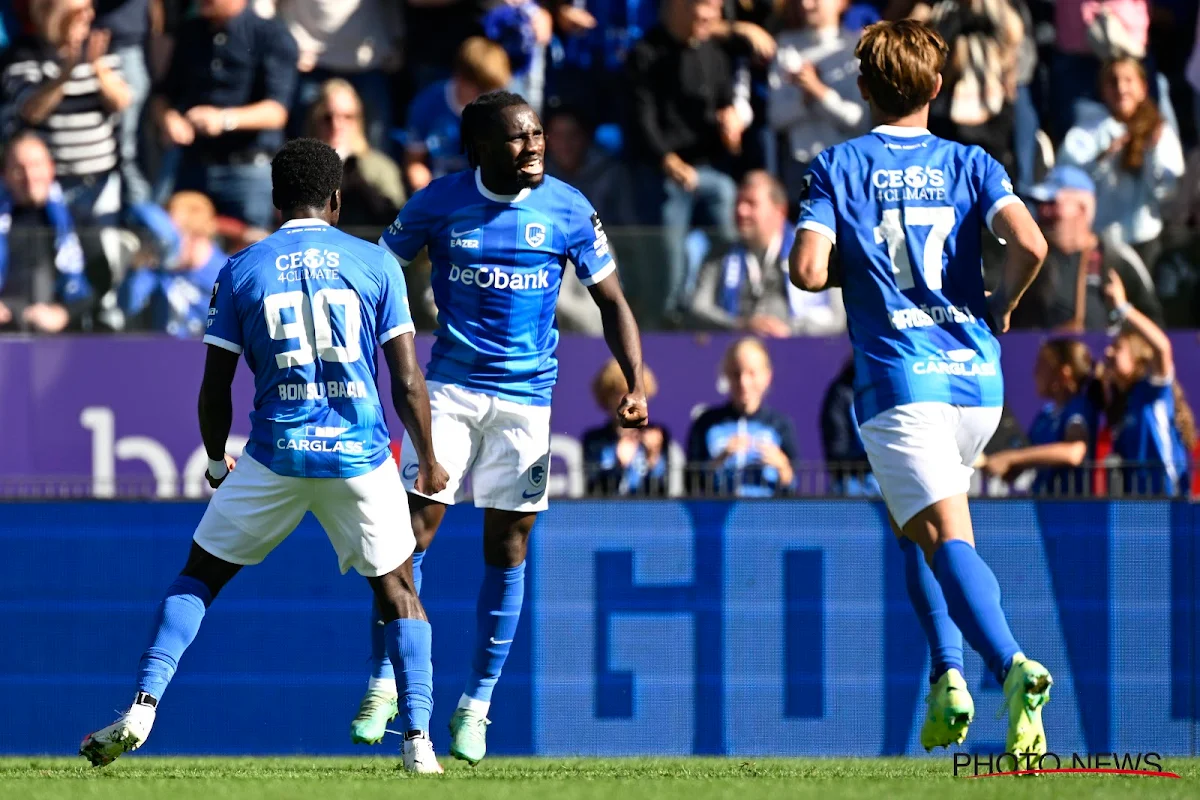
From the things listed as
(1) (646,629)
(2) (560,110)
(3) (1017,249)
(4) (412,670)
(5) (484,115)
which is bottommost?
(1) (646,629)

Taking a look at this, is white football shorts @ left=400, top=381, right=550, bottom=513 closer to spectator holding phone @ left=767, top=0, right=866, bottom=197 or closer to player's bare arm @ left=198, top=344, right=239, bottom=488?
player's bare arm @ left=198, top=344, right=239, bottom=488

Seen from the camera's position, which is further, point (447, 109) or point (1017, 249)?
Result: point (447, 109)

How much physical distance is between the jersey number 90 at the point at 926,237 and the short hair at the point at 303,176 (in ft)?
5.46

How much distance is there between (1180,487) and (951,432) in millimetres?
2772

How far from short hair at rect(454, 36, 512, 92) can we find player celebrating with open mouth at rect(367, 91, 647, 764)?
4552 millimetres

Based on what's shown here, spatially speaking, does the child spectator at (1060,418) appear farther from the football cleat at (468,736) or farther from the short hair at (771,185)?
the football cleat at (468,736)

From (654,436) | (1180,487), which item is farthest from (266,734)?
(1180,487)

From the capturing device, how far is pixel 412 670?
575cm

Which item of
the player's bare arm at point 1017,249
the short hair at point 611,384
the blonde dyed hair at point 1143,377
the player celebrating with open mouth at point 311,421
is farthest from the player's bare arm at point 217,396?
the blonde dyed hair at point 1143,377

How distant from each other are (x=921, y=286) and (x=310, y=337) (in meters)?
1.80

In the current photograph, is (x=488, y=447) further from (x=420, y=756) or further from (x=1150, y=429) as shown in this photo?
(x=1150, y=429)

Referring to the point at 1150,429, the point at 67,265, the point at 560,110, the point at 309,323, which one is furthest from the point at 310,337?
the point at 560,110

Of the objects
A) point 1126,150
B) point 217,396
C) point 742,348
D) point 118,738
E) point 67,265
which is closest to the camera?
point 118,738

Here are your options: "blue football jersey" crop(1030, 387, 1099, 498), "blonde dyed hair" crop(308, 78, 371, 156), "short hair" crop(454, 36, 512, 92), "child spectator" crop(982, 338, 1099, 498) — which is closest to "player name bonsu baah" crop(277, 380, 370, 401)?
"child spectator" crop(982, 338, 1099, 498)
